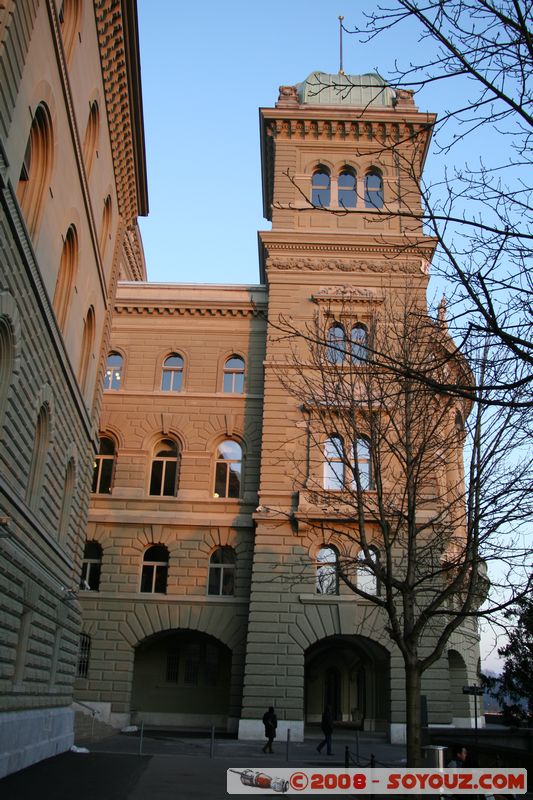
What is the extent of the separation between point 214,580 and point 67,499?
446 inches

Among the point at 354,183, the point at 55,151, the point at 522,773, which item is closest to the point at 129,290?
the point at 354,183

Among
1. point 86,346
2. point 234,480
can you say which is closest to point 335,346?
point 86,346

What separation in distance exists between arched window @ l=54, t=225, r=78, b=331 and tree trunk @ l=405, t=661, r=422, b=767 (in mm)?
10718

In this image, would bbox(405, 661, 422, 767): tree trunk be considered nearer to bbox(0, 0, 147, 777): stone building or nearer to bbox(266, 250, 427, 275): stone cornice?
bbox(0, 0, 147, 777): stone building

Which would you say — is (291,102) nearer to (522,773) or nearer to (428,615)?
(428,615)

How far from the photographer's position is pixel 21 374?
1421cm

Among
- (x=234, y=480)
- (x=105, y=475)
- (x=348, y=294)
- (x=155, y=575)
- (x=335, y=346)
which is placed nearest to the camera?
(x=335, y=346)

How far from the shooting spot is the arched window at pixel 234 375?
33.4 m

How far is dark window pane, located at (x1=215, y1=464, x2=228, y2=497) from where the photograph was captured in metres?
31.8

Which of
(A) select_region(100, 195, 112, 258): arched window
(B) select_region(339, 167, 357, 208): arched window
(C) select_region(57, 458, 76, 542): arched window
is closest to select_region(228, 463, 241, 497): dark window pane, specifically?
(C) select_region(57, 458, 76, 542): arched window

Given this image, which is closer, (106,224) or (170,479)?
(106,224)

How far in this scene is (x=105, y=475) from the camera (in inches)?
1284

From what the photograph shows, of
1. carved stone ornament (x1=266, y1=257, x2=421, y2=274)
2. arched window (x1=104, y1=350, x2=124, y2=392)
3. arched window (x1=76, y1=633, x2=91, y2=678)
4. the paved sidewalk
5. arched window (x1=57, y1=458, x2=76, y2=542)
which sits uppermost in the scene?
carved stone ornament (x1=266, y1=257, x2=421, y2=274)

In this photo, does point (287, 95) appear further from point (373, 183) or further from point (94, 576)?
point (94, 576)
